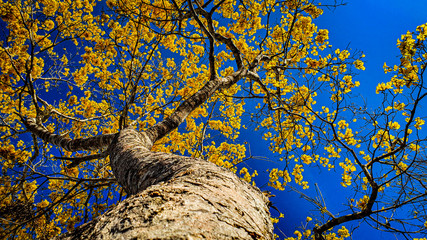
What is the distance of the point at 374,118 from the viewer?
2.72 meters

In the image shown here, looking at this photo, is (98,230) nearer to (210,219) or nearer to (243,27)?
(210,219)

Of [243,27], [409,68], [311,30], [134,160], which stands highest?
[243,27]

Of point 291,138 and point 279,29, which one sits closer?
point 279,29

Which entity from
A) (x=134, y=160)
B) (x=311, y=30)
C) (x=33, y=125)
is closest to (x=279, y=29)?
(x=311, y=30)

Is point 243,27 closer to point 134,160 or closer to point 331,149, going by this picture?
point 331,149

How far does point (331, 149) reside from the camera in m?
4.73

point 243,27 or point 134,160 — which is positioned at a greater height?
point 243,27

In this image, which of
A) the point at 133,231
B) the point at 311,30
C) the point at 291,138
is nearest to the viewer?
the point at 133,231

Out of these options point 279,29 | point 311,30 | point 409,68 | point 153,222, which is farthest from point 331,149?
point 153,222

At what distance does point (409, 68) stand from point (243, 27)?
11.1 feet

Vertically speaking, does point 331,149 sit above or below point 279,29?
below

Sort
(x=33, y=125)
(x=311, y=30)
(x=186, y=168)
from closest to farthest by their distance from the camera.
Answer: (x=186, y=168) < (x=33, y=125) < (x=311, y=30)

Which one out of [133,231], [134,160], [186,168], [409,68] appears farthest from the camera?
[409,68]

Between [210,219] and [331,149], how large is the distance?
17.2 feet
